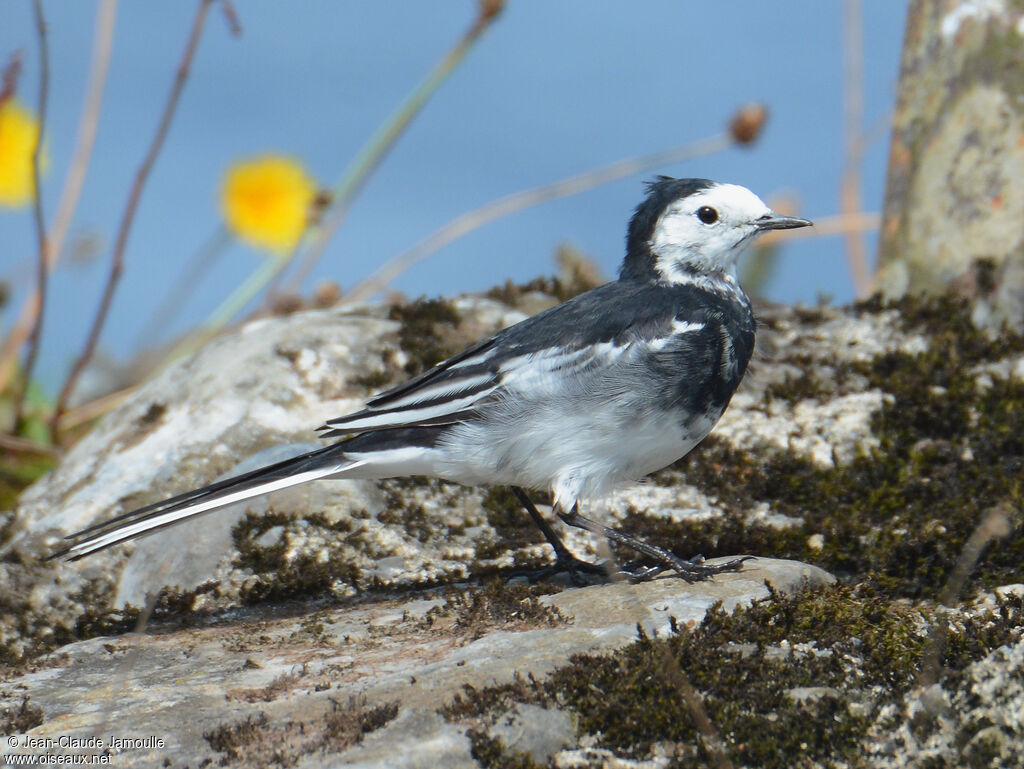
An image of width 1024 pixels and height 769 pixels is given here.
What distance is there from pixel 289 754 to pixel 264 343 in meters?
3.69

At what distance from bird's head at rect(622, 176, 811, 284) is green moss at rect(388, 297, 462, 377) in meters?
1.64

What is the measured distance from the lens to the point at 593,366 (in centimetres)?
497

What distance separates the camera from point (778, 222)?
5.59 meters

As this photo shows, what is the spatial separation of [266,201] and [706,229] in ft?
16.8

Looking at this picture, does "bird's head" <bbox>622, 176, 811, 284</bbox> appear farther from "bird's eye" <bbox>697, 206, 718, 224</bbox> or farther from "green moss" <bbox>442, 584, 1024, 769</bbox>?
"green moss" <bbox>442, 584, 1024, 769</bbox>

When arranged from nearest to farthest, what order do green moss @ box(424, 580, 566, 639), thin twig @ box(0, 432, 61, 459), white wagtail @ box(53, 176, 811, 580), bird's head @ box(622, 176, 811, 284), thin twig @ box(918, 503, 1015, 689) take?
thin twig @ box(918, 503, 1015, 689), green moss @ box(424, 580, 566, 639), white wagtail @ box(53, 176, 811, 580), bird's head @ box(622, 176, 811, 284), thin twig @ box(0, 432, 61, 459)

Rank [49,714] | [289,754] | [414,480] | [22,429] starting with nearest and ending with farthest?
1. [289,754]
2. [49,714]
3. [414,480]
4. [22,429]

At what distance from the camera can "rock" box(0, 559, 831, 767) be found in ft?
11.7

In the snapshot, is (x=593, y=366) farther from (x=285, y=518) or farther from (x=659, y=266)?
(x=285, y=518)

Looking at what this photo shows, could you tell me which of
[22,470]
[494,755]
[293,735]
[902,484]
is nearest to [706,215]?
[902,484]

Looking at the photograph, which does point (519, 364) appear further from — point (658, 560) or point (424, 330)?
point (424, 330)

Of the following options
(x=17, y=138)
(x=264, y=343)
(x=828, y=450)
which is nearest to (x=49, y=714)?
(x=264, y=343)

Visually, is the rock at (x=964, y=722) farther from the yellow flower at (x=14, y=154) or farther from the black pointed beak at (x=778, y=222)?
the yellow flower at (x=14, y=154)

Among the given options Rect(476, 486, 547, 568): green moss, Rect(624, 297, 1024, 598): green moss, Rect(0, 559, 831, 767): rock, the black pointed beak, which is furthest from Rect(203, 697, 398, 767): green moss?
the black pointed beak
